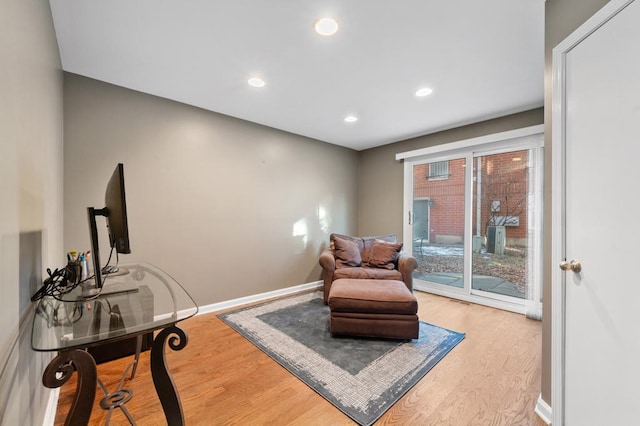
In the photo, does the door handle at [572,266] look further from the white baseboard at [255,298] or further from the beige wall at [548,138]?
the white baseboard at [255,298]

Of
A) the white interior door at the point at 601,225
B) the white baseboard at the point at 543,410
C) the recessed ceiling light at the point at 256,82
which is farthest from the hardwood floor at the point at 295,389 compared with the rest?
the recessed ceiling light at the point at 256,82

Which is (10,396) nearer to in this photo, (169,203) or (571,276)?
(169,203)

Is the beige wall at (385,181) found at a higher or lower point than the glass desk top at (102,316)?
higher

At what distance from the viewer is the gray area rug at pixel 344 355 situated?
5.49ft

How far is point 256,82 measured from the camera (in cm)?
242

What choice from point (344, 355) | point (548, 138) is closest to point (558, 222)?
point (548, 138)

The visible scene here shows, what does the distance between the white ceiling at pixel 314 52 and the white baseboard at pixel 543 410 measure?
2361 mm

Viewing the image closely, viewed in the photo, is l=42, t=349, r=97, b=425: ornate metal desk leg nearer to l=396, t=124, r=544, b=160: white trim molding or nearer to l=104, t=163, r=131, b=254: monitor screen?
l=104, t=163, r=131, b=254: monitor screen

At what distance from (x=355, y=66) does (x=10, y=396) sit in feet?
8.51

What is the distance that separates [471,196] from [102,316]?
3.96 meters

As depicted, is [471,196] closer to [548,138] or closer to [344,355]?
[548,138]

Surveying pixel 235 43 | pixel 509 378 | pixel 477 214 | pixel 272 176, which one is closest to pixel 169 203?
pixel 272 176

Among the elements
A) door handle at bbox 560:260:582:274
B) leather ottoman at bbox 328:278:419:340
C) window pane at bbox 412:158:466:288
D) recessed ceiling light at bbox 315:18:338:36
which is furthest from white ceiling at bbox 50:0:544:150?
leather ottoman at bbox 328:278:419:340

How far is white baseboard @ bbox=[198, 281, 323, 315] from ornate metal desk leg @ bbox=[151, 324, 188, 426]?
1859 mm
